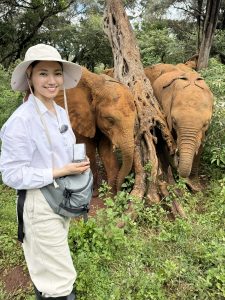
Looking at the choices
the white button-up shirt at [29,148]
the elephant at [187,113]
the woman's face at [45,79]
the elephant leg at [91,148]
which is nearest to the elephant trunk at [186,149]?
the elephant at [187,113]

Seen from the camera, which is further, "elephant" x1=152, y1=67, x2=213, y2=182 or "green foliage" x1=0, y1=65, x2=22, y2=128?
"green foliage" x1=0, y1=65, x2=22, y2=128

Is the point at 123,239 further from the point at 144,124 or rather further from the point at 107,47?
the point at 107,47

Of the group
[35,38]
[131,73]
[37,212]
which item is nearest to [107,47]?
[35,38]

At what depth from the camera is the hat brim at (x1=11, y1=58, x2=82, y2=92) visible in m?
2.59

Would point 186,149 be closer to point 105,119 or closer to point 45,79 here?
point 105,119

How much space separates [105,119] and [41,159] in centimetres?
280

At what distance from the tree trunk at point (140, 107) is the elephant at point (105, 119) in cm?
34

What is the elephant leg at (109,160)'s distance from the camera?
5.92 metres

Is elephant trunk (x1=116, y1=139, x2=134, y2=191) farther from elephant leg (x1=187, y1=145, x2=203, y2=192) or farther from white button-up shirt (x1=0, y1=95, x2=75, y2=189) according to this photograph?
white button-up shirt (x1=0, y1=95, x2=75, y2=189)

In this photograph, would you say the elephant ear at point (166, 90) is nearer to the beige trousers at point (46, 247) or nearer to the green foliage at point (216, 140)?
the green foliage at point (216, 140)

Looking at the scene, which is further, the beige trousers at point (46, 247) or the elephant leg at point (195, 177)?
the elephant leg at point (195, 177)

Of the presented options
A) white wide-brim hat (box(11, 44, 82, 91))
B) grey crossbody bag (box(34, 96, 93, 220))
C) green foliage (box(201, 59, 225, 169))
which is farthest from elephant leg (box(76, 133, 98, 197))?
grey crossbody bag (box(34, 96, 93, 220))

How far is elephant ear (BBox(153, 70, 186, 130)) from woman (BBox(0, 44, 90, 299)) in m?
3.36

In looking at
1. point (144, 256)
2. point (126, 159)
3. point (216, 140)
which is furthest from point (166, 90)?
point (144, 256)
